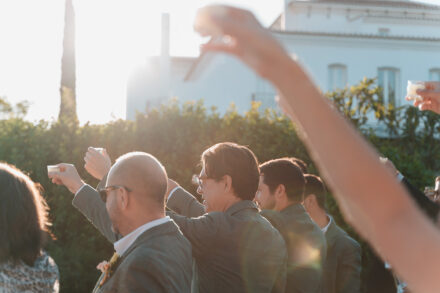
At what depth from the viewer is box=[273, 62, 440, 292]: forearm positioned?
987mm

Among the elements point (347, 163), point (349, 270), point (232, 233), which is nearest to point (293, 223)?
point (232, 233)

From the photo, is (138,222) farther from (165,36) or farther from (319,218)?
(165,36)

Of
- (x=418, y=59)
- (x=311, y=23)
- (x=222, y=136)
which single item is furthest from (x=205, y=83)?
(x=222, y=136)

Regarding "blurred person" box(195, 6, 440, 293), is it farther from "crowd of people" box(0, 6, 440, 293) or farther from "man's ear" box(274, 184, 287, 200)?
"man's ear" box(274, 184, 287, 200)

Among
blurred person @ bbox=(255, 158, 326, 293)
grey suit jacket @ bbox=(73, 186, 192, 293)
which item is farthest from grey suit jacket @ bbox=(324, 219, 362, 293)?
grey suit jacket @ bbox=(73, 186, 192, 293)

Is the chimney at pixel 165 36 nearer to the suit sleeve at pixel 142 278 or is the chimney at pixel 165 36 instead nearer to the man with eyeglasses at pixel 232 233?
the man with eyeglasses at pixel 232 233

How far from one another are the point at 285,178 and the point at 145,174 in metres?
2.02

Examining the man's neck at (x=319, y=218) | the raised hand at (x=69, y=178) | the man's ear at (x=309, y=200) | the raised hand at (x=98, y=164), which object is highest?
the raised hand at (x=98, y=164)

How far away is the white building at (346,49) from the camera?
31141 millimetres

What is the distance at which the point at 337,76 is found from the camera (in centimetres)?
3219

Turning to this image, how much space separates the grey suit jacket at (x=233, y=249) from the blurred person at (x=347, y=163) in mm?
2373

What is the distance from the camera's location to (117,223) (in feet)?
9.49

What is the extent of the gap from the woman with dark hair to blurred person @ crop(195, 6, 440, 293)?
9.21 ft

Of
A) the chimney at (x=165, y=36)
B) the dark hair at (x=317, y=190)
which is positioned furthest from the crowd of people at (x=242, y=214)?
the chimney at (x=165, y=36)
